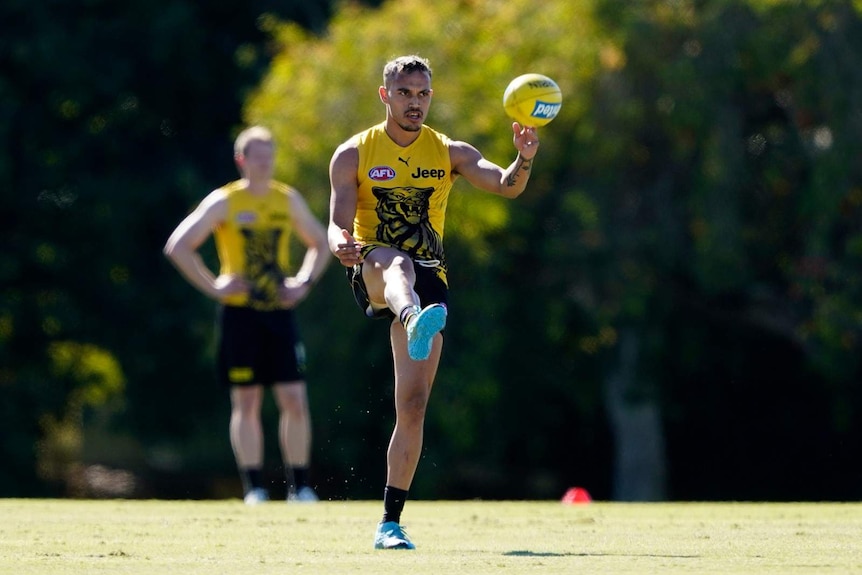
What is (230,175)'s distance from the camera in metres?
28.8

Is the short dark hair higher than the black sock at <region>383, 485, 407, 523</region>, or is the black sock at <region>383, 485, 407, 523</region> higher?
the short dark hair

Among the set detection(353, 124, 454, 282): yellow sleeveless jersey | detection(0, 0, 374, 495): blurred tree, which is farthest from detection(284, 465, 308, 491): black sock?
detection(0, 0, 374, 495): blurred tree

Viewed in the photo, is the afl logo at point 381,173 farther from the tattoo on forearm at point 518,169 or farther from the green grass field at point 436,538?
the green grass field at point 436,538

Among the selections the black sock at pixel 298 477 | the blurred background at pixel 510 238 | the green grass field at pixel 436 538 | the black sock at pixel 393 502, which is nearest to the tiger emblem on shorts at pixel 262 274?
the black sock at pixel 298 477

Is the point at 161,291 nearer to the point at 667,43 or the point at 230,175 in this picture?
the point at 230,175

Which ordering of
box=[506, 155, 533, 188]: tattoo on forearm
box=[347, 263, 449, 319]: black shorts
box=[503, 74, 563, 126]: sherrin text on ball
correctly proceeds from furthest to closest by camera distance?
box=[503, 74, 563, 126]: sherrin text on ball, box=[506, 155, 533, 188]: tattoo on forearm, box=[347, 263, 449, 319]: black shorts

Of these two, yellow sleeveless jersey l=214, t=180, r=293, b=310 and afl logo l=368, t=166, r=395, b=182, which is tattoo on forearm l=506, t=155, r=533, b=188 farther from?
yellow sleeveless jersey l=214, t=180, r=293, b=310

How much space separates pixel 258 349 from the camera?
1325cm

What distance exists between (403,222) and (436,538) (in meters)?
1.81

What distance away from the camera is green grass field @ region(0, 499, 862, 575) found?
302 inches

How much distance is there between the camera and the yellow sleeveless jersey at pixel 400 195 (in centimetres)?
891

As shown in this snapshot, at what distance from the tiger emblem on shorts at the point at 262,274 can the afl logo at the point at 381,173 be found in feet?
14.8

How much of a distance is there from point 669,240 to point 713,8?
10.6 ft

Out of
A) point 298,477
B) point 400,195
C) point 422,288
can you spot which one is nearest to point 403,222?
point 400,195
